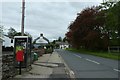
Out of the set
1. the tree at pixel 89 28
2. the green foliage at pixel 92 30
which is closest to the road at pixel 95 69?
the green foliage at pixel 92 30

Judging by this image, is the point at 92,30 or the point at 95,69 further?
the point at 92,30

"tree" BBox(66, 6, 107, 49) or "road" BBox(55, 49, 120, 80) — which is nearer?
"road" BBox(55, 49, 120, 80)

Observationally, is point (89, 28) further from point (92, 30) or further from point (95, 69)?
point (95, 69)

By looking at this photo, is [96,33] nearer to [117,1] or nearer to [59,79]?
[117,1]

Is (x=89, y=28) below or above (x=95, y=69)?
above

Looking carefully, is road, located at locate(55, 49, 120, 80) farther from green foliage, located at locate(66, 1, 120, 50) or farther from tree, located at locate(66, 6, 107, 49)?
tree, located at locate(66, 6, 107, 49)

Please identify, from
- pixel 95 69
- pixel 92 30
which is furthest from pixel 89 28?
pixel 95 69

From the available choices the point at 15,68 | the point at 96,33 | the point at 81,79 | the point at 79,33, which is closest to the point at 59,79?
the point at 81,79

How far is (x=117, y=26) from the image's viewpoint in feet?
166

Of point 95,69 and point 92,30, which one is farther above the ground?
point 92,30

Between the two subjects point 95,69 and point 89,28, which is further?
point 89,28

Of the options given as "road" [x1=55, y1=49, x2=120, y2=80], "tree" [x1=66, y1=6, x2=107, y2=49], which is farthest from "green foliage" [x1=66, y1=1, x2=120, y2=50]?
"road" [x1=55, y1=49, x2=120, y2=80]

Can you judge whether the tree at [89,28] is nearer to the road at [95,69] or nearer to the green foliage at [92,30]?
the green foliage at [92,30]

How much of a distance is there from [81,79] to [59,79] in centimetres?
116
